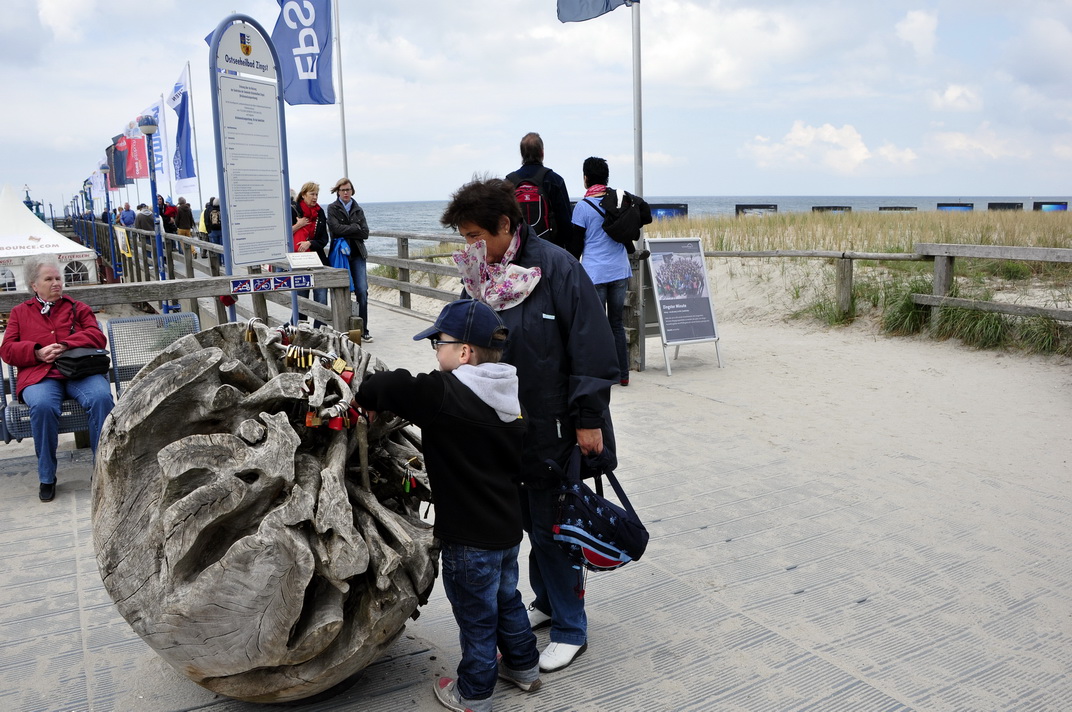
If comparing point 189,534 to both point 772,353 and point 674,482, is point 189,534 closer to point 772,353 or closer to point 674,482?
point 674,482

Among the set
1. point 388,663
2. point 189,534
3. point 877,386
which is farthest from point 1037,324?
point 189,534

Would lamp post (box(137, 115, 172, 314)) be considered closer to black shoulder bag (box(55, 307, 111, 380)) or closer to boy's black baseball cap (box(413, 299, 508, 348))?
black shoulder bag (box(55, 307, 111, 380))

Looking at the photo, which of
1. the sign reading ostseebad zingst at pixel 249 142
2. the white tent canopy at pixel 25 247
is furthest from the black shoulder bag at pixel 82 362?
the white tent canopy at pixel 25 247

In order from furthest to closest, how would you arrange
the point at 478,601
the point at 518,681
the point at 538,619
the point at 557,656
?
the point at 538,619 → the point at 557,656 → the point at 518,681 → the point at 478,601

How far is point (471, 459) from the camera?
106 inches

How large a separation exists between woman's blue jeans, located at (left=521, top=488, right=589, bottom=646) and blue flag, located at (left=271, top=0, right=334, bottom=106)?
8.33 metres

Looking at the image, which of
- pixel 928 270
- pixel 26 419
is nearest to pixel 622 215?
pixel 26 419

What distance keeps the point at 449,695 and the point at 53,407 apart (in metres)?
3.41

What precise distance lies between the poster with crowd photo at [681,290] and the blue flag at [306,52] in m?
4.75

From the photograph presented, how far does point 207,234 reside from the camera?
17.9m

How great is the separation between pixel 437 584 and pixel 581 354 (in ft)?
5.05

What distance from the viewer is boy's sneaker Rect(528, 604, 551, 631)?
3.54m

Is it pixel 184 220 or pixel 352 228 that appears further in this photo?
pixel 184 220

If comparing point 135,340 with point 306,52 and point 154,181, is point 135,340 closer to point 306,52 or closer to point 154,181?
point 306,52
